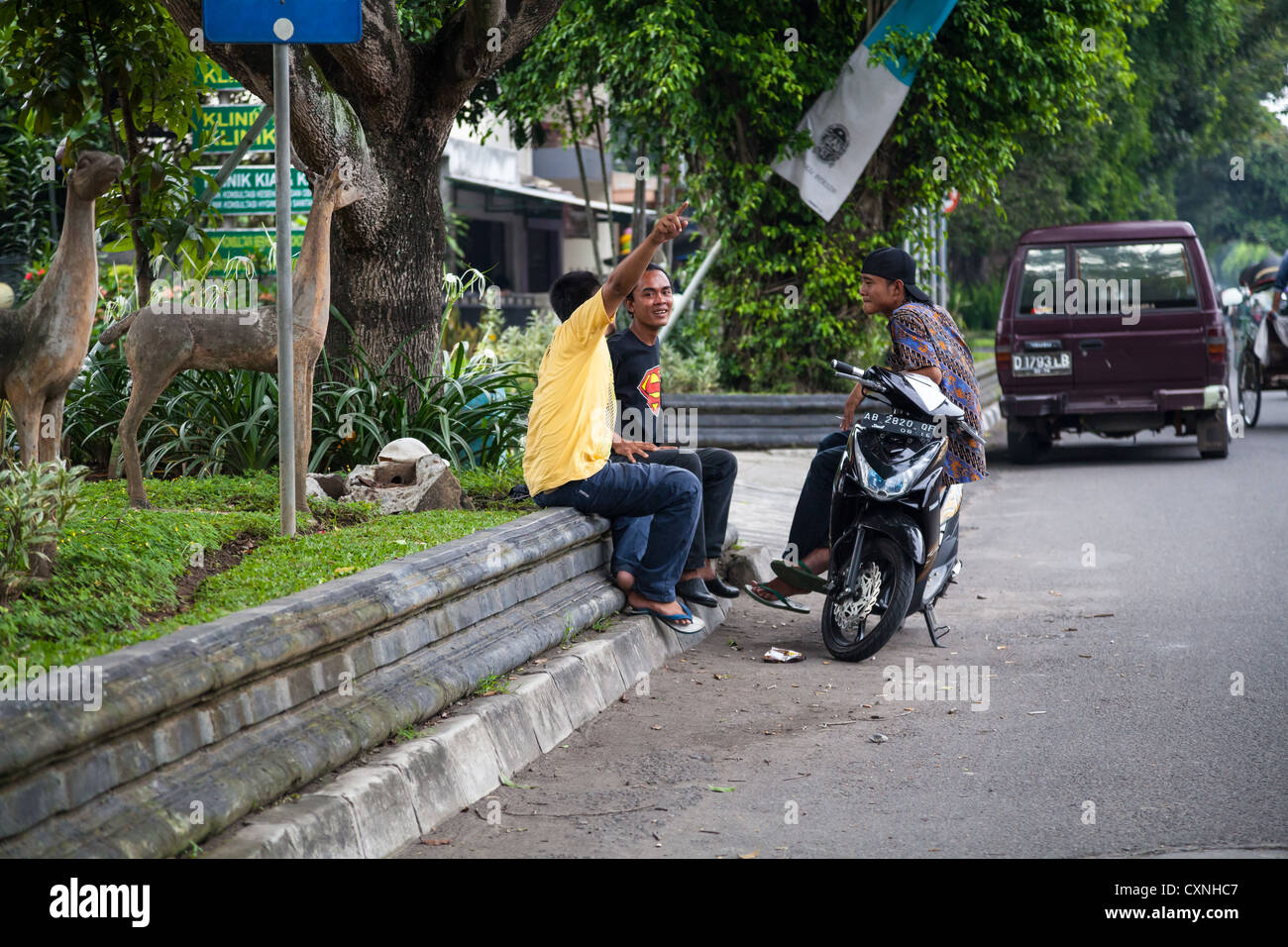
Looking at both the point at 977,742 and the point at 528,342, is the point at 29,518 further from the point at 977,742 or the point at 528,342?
the point at 528,342

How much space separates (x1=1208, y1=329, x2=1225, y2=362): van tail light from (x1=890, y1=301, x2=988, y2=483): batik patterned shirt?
862 cm

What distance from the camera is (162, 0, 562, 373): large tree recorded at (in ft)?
26.9

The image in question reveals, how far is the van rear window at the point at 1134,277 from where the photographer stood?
14969 millimetres

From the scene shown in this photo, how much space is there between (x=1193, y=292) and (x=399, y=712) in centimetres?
1239

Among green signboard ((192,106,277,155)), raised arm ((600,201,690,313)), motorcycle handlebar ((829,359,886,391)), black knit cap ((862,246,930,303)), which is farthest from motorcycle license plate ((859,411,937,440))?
green signboard ((192,106,277,155))

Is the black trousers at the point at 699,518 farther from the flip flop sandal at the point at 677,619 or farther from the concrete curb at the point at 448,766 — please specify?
the concrete curb at the point at 448,766

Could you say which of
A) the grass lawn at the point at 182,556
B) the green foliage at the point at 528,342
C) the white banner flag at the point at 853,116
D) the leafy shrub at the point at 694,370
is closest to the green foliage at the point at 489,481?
the grass lawn at the point at 182,556

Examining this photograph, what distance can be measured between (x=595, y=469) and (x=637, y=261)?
1.14 meters

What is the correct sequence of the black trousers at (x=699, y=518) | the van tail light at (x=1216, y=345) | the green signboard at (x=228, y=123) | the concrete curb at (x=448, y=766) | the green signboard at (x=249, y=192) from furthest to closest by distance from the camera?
the van tail light at (x=1216, y=345), the green signboard at (x=249, y=192), the green signboard at (x=228, y=123), the black trousers at (x=699, y=518), the concrete curb at (x=448, y=766)

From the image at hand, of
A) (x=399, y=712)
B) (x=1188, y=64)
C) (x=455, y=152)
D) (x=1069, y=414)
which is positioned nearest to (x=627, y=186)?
(x=455, y=152)

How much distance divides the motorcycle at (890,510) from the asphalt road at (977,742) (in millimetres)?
239

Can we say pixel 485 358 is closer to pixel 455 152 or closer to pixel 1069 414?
pixel 1069 414

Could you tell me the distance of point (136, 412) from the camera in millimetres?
6656

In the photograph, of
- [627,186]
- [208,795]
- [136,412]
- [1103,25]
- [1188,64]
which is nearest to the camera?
[208,795]
